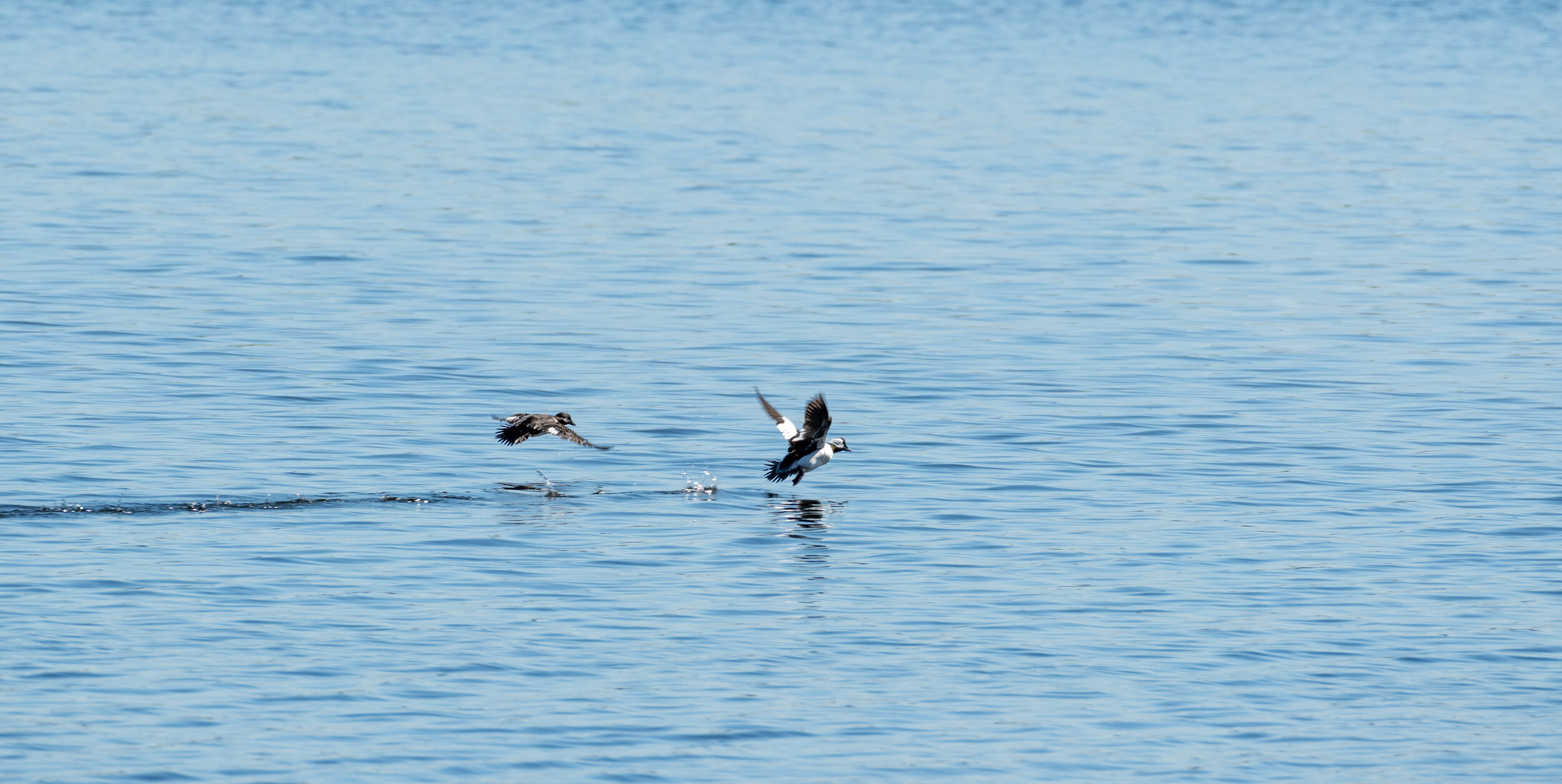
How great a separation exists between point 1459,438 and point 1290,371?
3.75 m

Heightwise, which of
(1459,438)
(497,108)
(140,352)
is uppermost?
(497,108)

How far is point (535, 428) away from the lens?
1936 centimetres

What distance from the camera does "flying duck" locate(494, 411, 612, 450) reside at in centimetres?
1927

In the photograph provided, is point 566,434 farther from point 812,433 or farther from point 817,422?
point 817,422

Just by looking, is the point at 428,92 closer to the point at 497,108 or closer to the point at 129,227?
the point at 497,108

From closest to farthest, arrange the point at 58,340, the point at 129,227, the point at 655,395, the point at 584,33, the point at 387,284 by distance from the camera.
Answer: the point at 655,395
the point at 58,340
the point at 387,284
the point at 129,227
the point at 584,33

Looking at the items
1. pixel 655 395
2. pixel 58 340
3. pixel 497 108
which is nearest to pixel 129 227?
pixel 58 340

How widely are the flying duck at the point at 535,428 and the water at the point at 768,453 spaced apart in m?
0.54

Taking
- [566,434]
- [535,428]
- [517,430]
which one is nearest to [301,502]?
[517,430]

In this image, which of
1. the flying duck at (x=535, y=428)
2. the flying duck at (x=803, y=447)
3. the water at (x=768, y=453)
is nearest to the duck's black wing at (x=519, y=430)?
the flying duck at (x=535, y=428)

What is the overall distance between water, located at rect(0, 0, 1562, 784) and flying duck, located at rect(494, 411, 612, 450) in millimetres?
543

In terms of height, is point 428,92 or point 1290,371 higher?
point 428,92

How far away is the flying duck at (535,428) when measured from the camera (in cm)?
1927

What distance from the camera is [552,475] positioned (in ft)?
67.3
